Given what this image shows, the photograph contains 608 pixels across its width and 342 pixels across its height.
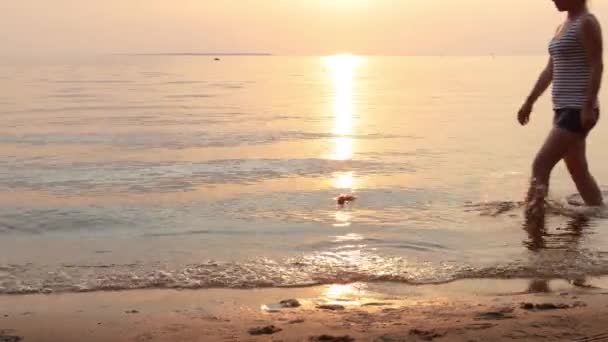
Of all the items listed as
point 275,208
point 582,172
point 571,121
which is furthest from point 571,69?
point 275,208

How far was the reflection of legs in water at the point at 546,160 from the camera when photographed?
6.25 meters

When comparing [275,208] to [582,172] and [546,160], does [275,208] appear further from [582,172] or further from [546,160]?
[582,172]

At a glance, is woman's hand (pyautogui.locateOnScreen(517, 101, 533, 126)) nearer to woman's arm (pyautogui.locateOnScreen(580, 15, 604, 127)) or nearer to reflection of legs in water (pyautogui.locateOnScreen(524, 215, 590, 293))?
woman's arm (pyautogui.locateOnScreen(580, 15, 604, 127))

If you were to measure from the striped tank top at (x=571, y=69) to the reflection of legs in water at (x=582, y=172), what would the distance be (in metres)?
0.37

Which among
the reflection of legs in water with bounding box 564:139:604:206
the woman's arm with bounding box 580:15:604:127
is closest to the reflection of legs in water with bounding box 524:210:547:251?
the reflection of legs in water with bounding box 564:139:604:206

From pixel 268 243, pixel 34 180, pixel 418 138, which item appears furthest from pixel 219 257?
pixel 418 138

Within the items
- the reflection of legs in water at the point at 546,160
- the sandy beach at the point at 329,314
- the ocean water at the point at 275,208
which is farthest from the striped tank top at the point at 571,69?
the sandy beach at the point at 329,314

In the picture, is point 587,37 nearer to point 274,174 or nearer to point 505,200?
point 505,200

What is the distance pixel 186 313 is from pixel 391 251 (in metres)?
2.05

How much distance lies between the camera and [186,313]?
13.7ft

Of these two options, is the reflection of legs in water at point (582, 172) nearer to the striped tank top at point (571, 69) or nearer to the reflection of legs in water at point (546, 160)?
the reflection of legs in water at point (546, 160)

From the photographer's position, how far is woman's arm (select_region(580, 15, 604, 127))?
5.98m

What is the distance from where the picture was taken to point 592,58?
19.8ft

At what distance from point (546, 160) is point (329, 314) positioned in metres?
3.12
